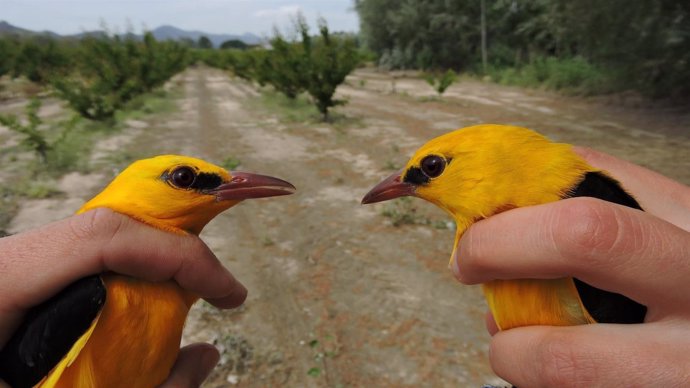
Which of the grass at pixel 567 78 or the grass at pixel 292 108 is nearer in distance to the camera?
the grass at pixel 292 108

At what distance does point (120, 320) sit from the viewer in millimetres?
1715

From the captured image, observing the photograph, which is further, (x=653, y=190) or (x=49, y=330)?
(x=653, y=190)

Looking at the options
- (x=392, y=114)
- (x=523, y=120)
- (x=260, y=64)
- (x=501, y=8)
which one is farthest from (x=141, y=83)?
(x=501, y=8)

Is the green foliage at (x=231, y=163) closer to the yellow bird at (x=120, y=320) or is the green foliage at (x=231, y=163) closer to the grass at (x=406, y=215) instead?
the grass at (x=406, y=215)

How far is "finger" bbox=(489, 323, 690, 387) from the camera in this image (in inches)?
46.1

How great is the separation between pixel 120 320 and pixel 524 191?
59.6 inches

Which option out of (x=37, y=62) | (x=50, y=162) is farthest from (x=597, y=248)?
(x=37, y=62)

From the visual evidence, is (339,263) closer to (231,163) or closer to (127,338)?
(127,338)

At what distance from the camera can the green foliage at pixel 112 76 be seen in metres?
15.8

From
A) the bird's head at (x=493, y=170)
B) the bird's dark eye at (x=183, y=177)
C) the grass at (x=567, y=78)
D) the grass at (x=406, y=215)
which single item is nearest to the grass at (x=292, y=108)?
the grass at (x=406, y=215)

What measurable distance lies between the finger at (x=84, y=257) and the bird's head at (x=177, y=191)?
0.16 metres

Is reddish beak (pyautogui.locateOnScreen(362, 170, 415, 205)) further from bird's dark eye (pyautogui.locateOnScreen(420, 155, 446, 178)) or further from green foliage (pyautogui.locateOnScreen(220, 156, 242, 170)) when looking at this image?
green foliage (pyautogui.locateOnScreen(220, 156, 242, 170))

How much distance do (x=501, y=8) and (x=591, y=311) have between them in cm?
4123

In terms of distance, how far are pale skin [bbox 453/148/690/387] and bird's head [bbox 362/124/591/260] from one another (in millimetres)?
164
